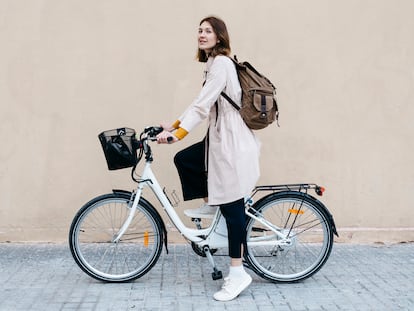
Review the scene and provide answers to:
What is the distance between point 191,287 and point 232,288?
411mm

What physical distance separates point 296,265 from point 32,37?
3272mm

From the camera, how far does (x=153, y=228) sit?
17.0 feet

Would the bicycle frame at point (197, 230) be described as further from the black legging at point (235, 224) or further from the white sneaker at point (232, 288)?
the white sneaker at point (232, 288)

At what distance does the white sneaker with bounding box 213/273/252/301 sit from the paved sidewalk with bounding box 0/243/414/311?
0.17 ft

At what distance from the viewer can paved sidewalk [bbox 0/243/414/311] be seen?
190 inches

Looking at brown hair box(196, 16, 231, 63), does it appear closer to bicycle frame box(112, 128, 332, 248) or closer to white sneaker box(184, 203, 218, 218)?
bicycle frame box(112, 128, 332, 248)

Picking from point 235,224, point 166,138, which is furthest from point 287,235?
point 166,138

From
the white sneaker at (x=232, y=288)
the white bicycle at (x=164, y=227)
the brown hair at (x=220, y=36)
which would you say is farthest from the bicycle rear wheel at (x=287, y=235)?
the brown hair at (x=220, y=36)

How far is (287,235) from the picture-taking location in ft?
17.3

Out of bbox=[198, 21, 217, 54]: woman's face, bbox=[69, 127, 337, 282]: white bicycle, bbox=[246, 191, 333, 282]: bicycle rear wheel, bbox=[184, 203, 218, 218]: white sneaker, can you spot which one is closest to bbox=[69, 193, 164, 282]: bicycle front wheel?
bbox=[69, 127, 337, 282]: white bicycle

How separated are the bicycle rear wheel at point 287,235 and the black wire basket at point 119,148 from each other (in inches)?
40.5

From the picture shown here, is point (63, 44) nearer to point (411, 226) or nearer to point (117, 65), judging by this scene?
point (117, 65)

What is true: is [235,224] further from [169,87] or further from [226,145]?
[169,87]

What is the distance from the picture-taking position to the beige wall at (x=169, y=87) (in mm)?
6520
